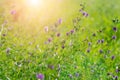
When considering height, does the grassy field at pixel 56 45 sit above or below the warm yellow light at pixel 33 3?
below

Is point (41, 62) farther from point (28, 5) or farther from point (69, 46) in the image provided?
point (28, 5)

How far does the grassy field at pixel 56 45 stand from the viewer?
3.85 m

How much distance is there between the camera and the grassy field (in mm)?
3852

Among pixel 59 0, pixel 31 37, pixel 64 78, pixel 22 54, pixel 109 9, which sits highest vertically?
pixel 59 0

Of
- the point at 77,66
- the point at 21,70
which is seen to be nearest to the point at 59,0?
the point at 77,66

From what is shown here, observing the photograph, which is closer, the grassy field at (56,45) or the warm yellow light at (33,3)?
the grassy field at (56,45)

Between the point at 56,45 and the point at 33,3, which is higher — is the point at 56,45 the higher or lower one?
the lower one

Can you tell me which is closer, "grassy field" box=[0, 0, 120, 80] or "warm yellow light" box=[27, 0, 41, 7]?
"grassy field" box=[0, 0, 120, 80]

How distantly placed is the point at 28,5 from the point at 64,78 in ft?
11.5

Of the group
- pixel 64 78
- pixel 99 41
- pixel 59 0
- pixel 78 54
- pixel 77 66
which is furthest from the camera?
pixel 59 0

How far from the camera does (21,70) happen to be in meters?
3.72

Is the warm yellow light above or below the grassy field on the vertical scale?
above

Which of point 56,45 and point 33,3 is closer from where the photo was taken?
point 56,45

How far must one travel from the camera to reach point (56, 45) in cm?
444
